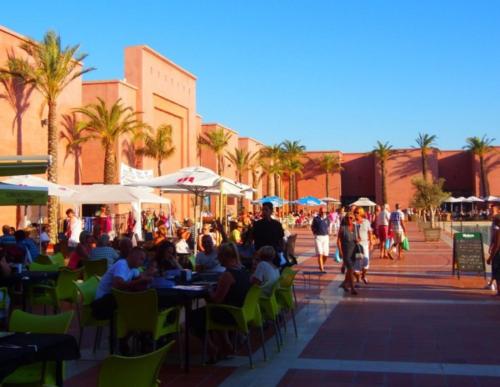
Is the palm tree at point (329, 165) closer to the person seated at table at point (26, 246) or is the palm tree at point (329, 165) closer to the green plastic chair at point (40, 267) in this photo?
the person seated at table at point (26, 246)

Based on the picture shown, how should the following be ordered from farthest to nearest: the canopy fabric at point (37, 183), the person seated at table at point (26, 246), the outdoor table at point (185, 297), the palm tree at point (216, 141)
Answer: the palm tree at point (216, 141) → the canopy fabric at point (37, 183) → the person seated at table at point (26, 246) → the outdoor table at point (185, 297)

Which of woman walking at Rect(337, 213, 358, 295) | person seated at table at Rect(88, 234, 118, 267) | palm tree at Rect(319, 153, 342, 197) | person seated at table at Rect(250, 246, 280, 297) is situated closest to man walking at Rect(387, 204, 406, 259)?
woman walking at Rect(337, 213, 358, 295)

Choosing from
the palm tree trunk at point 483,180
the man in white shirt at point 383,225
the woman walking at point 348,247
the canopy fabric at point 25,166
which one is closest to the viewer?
the canopy fabric at point 25,166

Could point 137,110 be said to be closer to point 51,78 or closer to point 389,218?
→ point 51,78

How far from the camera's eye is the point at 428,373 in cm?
629

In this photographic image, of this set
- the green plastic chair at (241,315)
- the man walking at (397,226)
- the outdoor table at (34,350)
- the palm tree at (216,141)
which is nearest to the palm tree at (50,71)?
the man walking at (397,226)

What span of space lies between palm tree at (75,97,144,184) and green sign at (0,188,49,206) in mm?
20336

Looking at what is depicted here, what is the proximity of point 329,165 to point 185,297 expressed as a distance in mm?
60737

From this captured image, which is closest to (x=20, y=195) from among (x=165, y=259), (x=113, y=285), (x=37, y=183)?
(x=165, y=259)

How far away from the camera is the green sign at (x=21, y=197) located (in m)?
8.99

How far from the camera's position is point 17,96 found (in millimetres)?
25234

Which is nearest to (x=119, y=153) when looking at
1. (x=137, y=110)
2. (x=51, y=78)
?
(x=137, y=110)

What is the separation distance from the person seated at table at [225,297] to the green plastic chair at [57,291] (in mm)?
2689

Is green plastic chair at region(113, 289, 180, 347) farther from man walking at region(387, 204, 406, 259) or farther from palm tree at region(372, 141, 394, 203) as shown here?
palm tree at region(372, 141, 394, 203)
